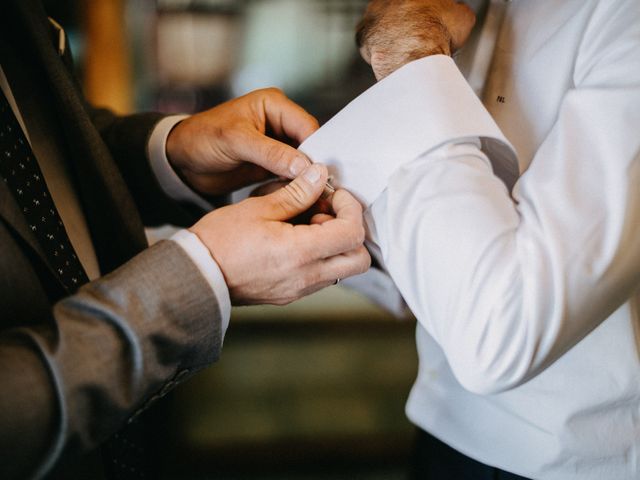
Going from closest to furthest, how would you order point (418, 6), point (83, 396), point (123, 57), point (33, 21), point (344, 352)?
point (83, 396) → point (418, 6) → point (33, 21) → point (123, 57) → point (344, 352)

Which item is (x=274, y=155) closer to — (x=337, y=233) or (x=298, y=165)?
(x=298, y=165)

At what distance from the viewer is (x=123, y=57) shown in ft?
5.76

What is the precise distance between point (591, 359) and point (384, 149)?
38cm

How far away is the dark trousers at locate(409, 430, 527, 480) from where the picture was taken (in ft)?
2.60

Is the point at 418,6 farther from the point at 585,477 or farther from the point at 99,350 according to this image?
the point at 585,477

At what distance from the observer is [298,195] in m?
0.65

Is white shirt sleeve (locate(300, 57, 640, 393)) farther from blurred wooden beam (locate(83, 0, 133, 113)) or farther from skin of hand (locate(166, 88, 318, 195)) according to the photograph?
blurred wooden beam (locate(83, 0, 133, 113))

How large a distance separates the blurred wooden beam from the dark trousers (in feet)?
4.99

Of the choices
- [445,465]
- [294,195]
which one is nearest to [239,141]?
[294,195]

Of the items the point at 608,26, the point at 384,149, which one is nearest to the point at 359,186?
the point at 384,149

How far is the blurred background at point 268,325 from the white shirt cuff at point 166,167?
2.64 feet

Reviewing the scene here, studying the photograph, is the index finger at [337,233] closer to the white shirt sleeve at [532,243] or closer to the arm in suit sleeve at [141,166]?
the white shirt sleeve at [532,243]

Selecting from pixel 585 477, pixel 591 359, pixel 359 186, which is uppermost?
pixel 359 186

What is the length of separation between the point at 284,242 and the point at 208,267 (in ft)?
0.32
